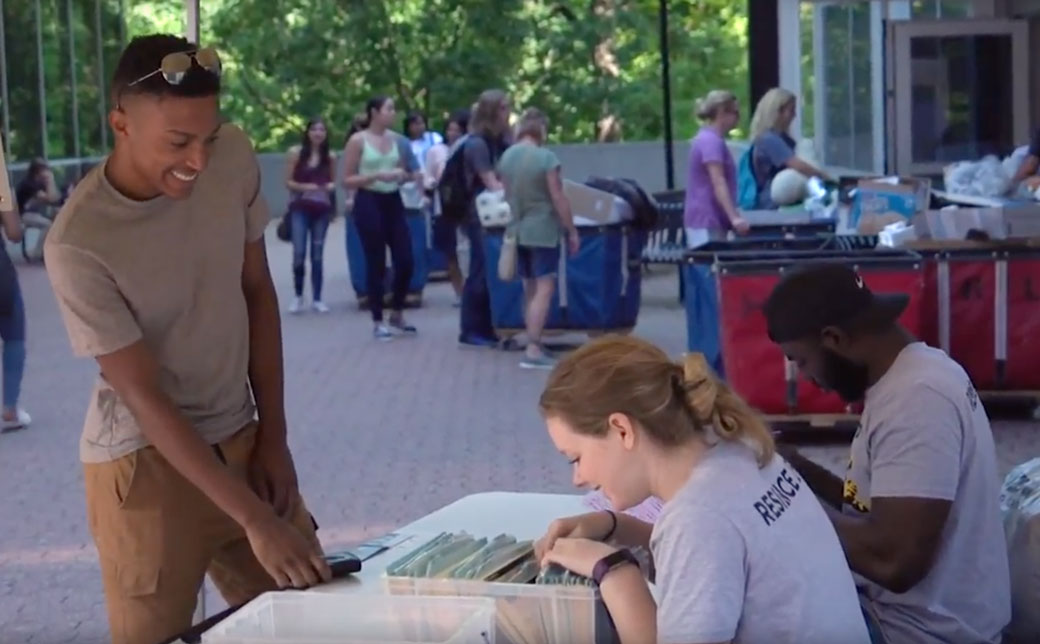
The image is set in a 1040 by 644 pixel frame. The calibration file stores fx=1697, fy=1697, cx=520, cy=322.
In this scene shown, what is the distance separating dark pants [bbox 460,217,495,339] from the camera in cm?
1163

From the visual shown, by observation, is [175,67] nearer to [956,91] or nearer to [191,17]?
[191,17]

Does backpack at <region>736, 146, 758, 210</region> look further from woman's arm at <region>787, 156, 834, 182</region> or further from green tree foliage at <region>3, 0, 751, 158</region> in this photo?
green tree foliage at <region>3, 0, 751, 158</region>

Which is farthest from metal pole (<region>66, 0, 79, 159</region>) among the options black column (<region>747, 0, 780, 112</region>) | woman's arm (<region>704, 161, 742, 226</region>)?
woman's arm (<region>704, 161, 742, 226</region>)

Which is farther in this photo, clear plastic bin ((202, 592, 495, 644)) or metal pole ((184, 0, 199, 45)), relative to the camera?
metal pole ((184, 0, 199, 45))

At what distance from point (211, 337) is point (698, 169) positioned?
7740 millimetres

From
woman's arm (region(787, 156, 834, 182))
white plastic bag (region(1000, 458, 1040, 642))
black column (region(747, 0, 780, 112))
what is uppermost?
black column (region(747, 0, 780, 112))

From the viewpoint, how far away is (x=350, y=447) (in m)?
8.63

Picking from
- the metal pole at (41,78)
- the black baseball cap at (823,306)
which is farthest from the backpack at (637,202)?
the metal pole at (41,78)

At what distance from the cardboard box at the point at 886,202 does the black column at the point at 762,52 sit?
5.59 m

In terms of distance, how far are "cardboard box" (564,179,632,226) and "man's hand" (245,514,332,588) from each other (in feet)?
27.3

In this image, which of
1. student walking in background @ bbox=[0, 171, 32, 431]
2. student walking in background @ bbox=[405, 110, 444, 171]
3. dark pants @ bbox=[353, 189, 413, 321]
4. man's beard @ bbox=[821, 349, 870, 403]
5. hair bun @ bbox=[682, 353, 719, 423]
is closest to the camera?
hair bun @ bbox=[682, 353, 719, 423]

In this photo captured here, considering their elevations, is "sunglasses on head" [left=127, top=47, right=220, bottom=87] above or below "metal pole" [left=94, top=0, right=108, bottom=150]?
below

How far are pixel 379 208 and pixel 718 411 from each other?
9784 mm

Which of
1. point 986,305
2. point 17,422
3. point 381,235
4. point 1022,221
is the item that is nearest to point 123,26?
point 381,235
